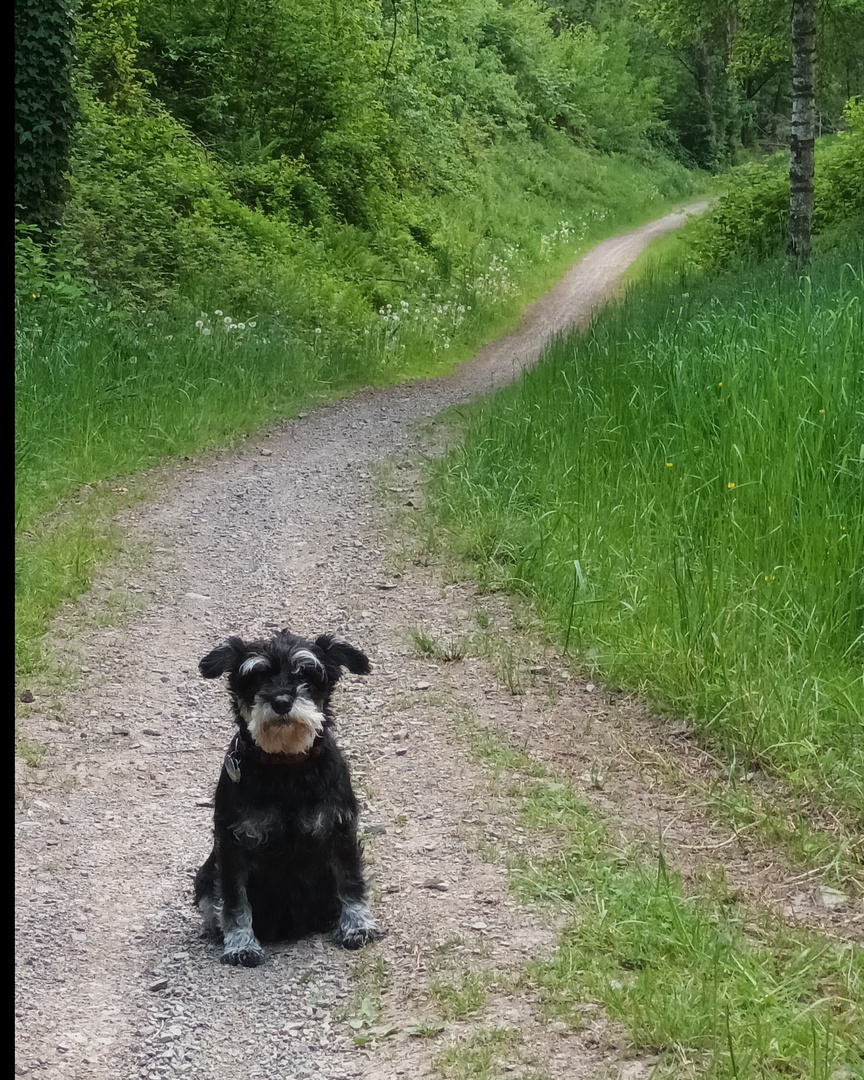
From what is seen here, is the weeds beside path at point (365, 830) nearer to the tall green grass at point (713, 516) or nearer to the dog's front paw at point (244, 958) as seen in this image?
the dog's front paw at point (244, 958)

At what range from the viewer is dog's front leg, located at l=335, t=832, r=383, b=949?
12.0ft

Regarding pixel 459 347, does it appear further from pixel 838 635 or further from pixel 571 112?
pixel 571 112

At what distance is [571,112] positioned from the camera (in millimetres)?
38438

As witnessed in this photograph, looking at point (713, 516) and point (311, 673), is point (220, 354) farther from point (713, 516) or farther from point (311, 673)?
point (311, 673)

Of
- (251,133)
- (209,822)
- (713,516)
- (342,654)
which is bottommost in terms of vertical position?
(209,822)

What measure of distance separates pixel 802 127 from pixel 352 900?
13.6 m

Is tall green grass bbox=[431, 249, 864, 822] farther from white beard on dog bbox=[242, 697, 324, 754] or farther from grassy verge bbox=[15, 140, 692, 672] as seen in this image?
grassy verge bbox=[15, 140, 692, 672]

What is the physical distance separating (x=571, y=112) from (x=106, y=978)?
38.7 meters

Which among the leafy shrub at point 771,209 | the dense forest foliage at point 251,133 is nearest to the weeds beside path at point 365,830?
the dense forest foliage at point 251,133

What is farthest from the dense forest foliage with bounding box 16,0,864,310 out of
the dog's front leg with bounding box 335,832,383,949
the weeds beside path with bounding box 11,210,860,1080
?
the dog's front leg with bounding box 335,832,383,949

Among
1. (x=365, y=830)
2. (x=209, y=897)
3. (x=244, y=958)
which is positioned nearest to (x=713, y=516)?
(x=365, y=830)

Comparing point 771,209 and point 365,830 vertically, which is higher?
point 771,209

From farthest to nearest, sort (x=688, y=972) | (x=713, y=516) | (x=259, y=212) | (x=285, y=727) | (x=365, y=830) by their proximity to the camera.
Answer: (x=259, y=212) → (x=713, y=516) → (x=365, y=830) → (x=285, y=727) → (x=688, y=972)

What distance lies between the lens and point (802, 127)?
1462cm
